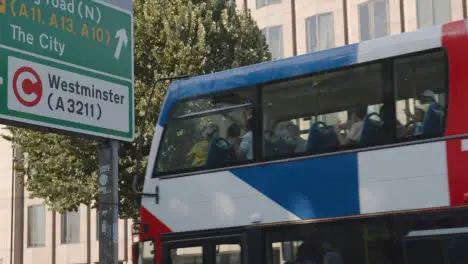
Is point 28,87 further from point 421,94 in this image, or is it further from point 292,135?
point 421,94

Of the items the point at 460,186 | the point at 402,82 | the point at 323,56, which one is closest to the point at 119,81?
the point at 323,56

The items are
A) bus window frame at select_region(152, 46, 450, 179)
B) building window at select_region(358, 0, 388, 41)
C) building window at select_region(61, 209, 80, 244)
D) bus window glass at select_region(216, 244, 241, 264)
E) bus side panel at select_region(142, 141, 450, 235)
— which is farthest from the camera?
building window at select_region(61, 209, 80, 244)

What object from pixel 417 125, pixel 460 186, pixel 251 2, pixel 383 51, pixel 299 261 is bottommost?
pixel 299 261

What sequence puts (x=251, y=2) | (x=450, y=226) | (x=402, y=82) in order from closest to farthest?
(x=450, y=226), (x=402, y=82), (x=251, y=2)

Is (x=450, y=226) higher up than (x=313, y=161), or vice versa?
(x=313, y=161)

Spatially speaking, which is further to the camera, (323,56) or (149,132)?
(149,132)

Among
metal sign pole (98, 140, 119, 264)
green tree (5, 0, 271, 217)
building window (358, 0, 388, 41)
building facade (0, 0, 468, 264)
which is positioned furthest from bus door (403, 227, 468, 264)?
building window (358, 0, 388, 41)

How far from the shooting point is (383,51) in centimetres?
934

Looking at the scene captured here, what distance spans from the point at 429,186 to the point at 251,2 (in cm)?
2869

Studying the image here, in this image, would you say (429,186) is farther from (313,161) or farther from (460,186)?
(313,161)

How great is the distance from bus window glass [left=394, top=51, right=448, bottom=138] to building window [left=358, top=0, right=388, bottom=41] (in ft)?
78.4

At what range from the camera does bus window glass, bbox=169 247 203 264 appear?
1033 centimetres

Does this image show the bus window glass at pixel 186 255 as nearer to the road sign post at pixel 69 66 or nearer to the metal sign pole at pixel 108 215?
the metal sign pole at pixel 108 215

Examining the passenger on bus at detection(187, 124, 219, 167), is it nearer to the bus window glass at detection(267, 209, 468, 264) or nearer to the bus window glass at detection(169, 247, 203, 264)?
the bus window glass at detection(169, 247, 203, 264)
